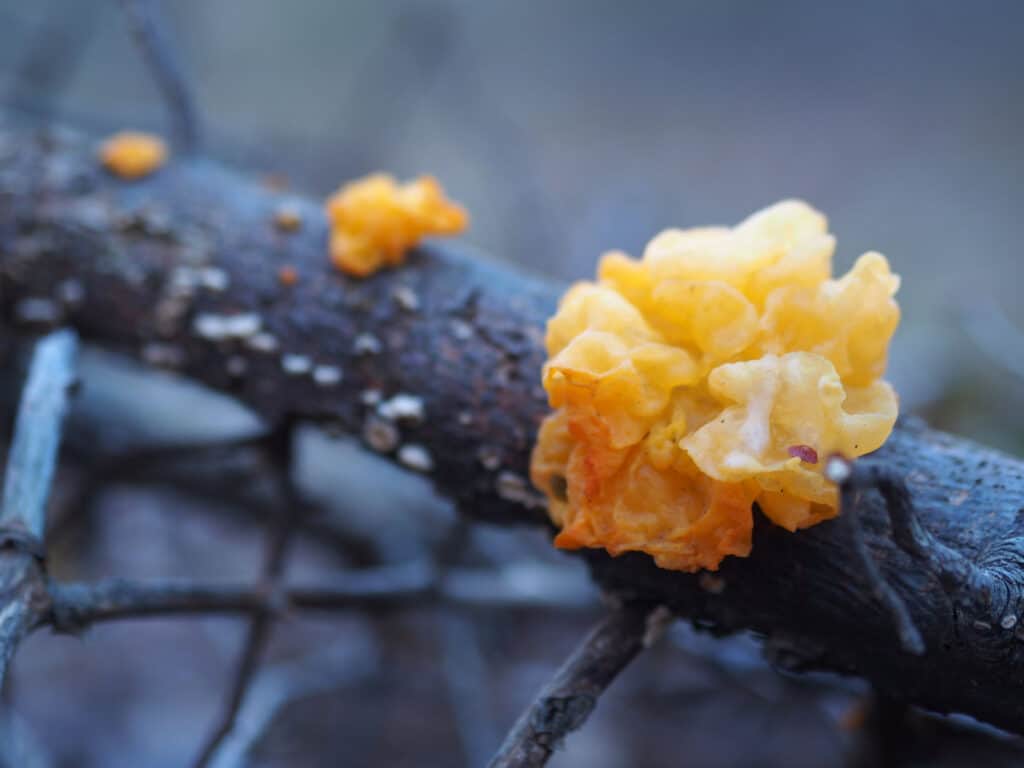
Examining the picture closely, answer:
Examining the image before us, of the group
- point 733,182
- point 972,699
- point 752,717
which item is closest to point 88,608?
point 972,699

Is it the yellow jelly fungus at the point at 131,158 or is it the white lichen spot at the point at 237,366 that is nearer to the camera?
the white lichen spot at the point at 237,366

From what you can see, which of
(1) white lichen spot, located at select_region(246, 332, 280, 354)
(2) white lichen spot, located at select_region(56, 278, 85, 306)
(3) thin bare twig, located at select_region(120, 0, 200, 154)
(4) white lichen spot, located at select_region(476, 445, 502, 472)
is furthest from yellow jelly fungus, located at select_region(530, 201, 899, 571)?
(3) thin bare twig, located at select_region(120, 0, 200, 154)

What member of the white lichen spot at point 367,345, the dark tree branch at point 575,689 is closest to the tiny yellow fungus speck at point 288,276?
the white lichen spot at point 367,345

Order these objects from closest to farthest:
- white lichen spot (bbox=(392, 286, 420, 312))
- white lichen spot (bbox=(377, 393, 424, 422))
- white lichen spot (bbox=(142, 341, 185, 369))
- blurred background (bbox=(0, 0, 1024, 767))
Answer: white lichen spot (bbox=(377, 393, 424, 422))
white lichen spot (bbox=(392, 286, 420, 312))
white lichen spot (bbox=(142, 341, 185, 369))
blurred background (bbox=(0, 0, 1024, 767))

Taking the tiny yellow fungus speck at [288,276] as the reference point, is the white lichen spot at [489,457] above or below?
below

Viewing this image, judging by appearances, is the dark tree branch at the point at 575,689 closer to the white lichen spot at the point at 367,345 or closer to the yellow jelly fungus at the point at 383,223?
the white lichen spot at the point at 367,345

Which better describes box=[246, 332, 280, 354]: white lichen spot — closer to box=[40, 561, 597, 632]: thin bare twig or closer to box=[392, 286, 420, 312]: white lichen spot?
box=[392, 286, 420, 312]: white lichen spot

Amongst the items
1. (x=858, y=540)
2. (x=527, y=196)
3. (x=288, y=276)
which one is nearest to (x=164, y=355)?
(x=288, y=276)

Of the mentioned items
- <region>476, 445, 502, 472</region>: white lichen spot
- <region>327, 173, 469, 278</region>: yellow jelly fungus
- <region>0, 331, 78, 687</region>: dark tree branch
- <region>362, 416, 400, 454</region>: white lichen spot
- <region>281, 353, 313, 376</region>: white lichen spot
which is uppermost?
<region>327, 173, 469, 278</region>: yellow jelly fungus
